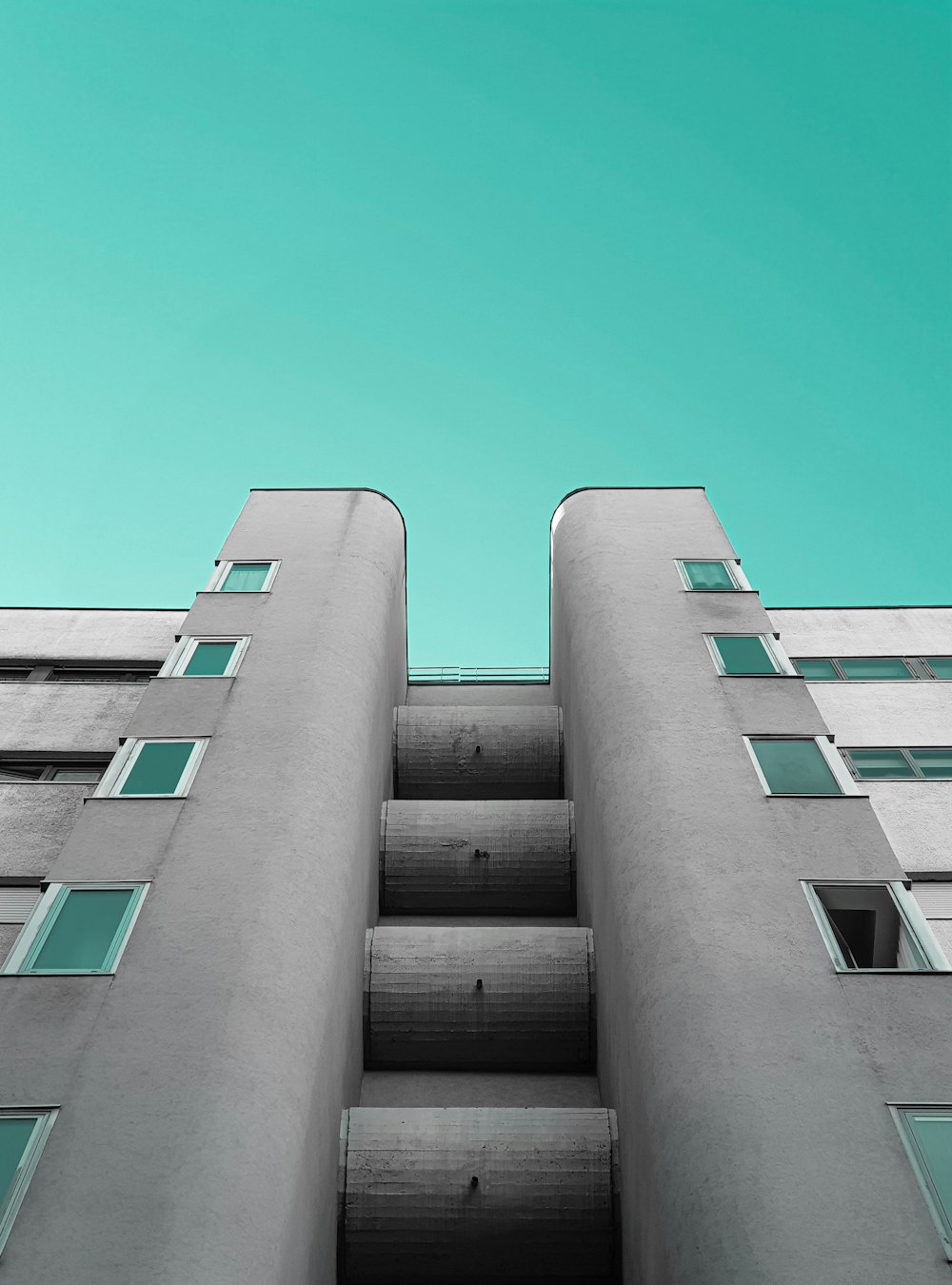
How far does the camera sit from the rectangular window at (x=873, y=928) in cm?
1085

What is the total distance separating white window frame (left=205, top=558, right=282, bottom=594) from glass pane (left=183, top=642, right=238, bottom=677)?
177 cm

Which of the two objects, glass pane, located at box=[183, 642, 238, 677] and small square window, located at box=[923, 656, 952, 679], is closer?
glass pane, located at box=[183, 642, 238, 677]

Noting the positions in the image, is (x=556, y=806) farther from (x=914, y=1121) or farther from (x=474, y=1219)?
(x=914, y=1121)

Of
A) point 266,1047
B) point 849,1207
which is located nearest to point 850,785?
point 849,1207

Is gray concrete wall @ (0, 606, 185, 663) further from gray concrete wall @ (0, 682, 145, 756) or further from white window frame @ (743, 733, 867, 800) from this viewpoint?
white window frame @ (743, 733, 867, 800)

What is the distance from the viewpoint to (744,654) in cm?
1600

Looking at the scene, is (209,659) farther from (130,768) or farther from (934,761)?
(934,761)

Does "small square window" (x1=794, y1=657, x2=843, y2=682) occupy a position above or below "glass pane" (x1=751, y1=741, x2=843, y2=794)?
above

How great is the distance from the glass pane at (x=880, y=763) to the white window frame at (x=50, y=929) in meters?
12.8

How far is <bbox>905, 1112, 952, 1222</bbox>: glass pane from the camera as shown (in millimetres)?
8594

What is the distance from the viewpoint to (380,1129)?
12.5m

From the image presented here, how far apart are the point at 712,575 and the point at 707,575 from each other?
3.5 inches

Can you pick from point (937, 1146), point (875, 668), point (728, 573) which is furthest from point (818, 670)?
point (937, 1146)

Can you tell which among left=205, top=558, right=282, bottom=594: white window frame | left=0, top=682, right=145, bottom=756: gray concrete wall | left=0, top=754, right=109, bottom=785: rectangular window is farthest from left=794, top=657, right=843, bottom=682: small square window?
left=0, top=754, right=109, bottom=785: rectangular window
